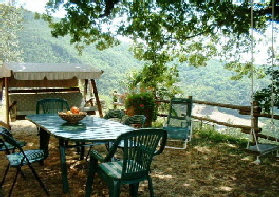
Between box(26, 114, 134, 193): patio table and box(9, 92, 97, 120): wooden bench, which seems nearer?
box(26, 114, 134, 193): patio table

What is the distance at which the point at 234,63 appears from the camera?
28.8 feet

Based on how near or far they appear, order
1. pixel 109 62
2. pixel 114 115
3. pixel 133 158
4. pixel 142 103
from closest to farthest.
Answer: pixel 133 158 → pixel 114 115 → pixel 142 103 → pixel 109 62

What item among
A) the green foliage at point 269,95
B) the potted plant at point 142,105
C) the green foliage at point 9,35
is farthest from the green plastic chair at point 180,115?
the green foliage at point 9,35

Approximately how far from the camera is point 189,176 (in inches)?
166

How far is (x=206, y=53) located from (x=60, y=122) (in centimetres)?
643

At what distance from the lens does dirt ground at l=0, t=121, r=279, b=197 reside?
11.6 feet

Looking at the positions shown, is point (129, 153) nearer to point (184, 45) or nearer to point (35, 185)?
point (35, 185)

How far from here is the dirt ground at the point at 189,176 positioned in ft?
11.6

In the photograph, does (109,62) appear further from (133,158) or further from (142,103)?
(133,158)

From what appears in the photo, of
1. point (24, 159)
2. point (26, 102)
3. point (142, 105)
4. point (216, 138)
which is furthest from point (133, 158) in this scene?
point (26, 102)

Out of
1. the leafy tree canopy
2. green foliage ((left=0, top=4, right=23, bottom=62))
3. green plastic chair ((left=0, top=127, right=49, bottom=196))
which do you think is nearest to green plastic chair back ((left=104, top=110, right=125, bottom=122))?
green plastic chair ((left=0, top=127, right=49, bottom=196))

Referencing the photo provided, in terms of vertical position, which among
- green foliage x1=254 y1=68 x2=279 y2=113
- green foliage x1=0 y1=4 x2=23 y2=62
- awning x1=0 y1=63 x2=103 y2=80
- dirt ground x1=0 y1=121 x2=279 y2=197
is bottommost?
dirt ground x1=0 y1=121 x2=279 y2=197

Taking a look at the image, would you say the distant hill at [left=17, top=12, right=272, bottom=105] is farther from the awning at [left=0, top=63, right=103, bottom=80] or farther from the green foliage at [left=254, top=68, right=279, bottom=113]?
the green foliage at [left=254, top=68, right=279, bottom=113]

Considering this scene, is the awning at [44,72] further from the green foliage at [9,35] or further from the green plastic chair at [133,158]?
the green foliage at [9,35]
